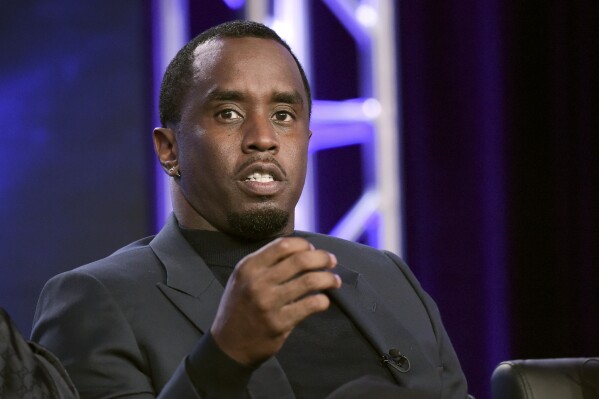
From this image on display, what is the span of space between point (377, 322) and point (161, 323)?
39 cm

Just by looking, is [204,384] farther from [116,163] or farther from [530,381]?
[116,163]

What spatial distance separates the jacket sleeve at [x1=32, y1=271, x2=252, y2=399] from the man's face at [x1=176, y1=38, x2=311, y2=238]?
0.25 meters

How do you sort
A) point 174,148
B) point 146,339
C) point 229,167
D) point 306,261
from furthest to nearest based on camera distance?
point 174,148 < point 229,167 < point 146,339 < point 306,261

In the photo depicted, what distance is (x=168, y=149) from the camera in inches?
67.6

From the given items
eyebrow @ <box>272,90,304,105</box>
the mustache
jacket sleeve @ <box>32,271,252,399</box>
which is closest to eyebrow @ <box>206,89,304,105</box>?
eyebrow @ <box>272,90,304,105</box>

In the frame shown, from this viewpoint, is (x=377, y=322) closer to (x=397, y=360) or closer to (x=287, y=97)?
(x=397, y=360)

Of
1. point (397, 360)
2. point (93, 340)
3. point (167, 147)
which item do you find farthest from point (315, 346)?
point (167, 147)

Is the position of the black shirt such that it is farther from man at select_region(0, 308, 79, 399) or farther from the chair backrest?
man at select_region(0, 308, 79, 399)

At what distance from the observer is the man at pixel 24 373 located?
1.17m

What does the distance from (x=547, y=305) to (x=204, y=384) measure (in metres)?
2.14

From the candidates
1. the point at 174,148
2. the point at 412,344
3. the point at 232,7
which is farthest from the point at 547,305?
the point at 174,148

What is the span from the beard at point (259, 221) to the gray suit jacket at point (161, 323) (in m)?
0.09

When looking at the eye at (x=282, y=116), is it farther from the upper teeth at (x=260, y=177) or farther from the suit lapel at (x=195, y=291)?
the suit lapel at (x=195, y=291)

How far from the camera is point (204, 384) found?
1.20m
